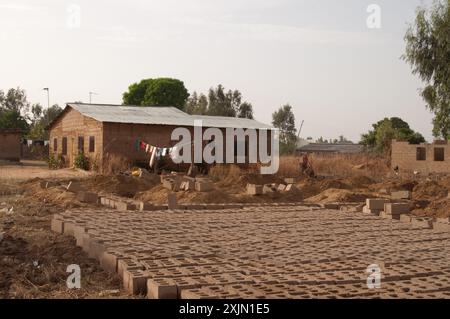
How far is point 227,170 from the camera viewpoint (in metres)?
19.8

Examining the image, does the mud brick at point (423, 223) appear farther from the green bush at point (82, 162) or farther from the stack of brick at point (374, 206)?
the green bush at point (82, 162)

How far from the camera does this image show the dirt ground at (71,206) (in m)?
5.19

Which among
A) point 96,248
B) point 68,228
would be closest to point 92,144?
point 68,228

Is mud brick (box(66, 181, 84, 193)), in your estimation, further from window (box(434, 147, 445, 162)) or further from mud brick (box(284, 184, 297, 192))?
window (box(434, 147, 445, 162))

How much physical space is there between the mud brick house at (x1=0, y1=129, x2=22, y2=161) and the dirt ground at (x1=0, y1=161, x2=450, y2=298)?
9.41m

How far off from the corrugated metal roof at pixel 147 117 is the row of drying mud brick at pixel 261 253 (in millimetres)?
13257

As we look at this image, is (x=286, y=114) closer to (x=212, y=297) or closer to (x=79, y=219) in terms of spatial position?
(x=79, y=219)

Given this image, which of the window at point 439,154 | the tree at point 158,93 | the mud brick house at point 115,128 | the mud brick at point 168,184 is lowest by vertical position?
the mud brick at point 168,184

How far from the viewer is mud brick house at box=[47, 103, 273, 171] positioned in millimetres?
21297

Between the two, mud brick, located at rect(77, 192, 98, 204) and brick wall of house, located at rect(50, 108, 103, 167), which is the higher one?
brick wall of house, located at rect(50, 108, 103, 167)

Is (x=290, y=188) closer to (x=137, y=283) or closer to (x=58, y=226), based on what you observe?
(x=58, y=226)

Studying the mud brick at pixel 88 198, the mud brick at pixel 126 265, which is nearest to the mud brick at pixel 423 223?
the mud brick at pixel 126 265

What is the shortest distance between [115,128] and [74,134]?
3.60 m

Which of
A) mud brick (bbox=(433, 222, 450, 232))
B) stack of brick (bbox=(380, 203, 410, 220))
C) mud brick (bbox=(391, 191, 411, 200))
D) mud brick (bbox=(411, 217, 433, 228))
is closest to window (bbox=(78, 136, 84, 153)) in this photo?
mud brick (bbox=(391, 191, 411, 200))
